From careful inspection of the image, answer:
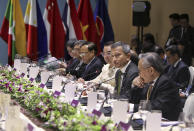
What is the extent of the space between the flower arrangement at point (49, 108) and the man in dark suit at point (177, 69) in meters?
2.65

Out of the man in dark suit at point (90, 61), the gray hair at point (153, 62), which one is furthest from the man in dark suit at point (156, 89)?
the man in dark suit at point (90, 61)

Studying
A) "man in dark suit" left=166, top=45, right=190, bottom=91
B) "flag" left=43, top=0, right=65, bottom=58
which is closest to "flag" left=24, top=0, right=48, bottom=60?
"flag" left=43, top=0, right=65, bottom=58

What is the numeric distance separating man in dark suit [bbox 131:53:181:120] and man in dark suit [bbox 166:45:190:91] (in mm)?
1853

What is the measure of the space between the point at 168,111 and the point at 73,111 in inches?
46.0

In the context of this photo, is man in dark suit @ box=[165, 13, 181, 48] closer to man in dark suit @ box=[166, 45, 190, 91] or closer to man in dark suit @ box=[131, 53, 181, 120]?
man in dark suit @ box=[166, 45, 190, 91]

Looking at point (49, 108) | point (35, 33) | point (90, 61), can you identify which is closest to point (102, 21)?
point (35, 33)

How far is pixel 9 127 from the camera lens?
7.03ft

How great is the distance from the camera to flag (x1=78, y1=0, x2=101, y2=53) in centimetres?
768

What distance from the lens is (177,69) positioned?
5.77 meters

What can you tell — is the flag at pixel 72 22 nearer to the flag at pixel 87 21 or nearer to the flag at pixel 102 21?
the flag at pixel 87 21

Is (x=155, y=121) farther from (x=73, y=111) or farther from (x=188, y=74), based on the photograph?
(x=188, y=74)

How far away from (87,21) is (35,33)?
3.39ft

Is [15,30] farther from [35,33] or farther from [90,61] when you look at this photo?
[90,61]

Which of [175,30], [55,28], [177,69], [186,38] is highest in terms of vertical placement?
[55,28]
